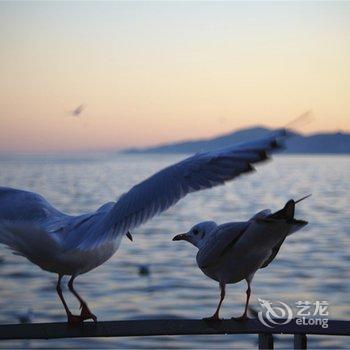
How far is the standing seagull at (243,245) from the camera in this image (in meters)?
3.97

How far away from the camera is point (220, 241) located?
436 cm

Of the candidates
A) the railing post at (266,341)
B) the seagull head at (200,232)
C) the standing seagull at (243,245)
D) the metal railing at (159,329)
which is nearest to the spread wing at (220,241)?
the standing seagull at (243,245)

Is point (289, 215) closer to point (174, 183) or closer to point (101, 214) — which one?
point (174, 183)

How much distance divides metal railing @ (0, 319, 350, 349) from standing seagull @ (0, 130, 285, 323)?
0.44 m

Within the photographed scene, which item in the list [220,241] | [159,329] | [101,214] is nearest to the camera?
[159,329]

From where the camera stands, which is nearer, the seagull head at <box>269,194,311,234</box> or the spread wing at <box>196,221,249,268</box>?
the seagull head at <box>269,194,311,234</box>

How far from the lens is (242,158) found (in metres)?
3.51

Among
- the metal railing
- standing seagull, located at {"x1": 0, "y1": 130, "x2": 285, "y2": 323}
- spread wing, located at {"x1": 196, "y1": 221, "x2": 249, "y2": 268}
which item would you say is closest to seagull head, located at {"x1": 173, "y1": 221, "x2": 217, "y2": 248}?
spread wing, located at {"x1": 196, "y1": 221, "x2": 249, "y2": 268}

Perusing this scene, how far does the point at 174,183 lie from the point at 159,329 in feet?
2.47

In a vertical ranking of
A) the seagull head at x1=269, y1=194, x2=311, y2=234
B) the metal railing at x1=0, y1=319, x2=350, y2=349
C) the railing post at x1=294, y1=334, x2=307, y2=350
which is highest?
the seagull head at x1=269, y1=194, x2=311, y2=234

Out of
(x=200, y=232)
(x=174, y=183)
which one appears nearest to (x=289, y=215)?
(x=174, y=183)

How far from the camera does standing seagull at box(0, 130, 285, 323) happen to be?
11.8 ft

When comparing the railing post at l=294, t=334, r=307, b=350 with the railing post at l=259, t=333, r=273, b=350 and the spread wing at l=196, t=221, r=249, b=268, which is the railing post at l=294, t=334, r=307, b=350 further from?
the spread wing at l=196, t=221, r=249, b=268

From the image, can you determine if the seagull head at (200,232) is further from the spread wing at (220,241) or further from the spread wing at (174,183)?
the spread wing at (174,183)
